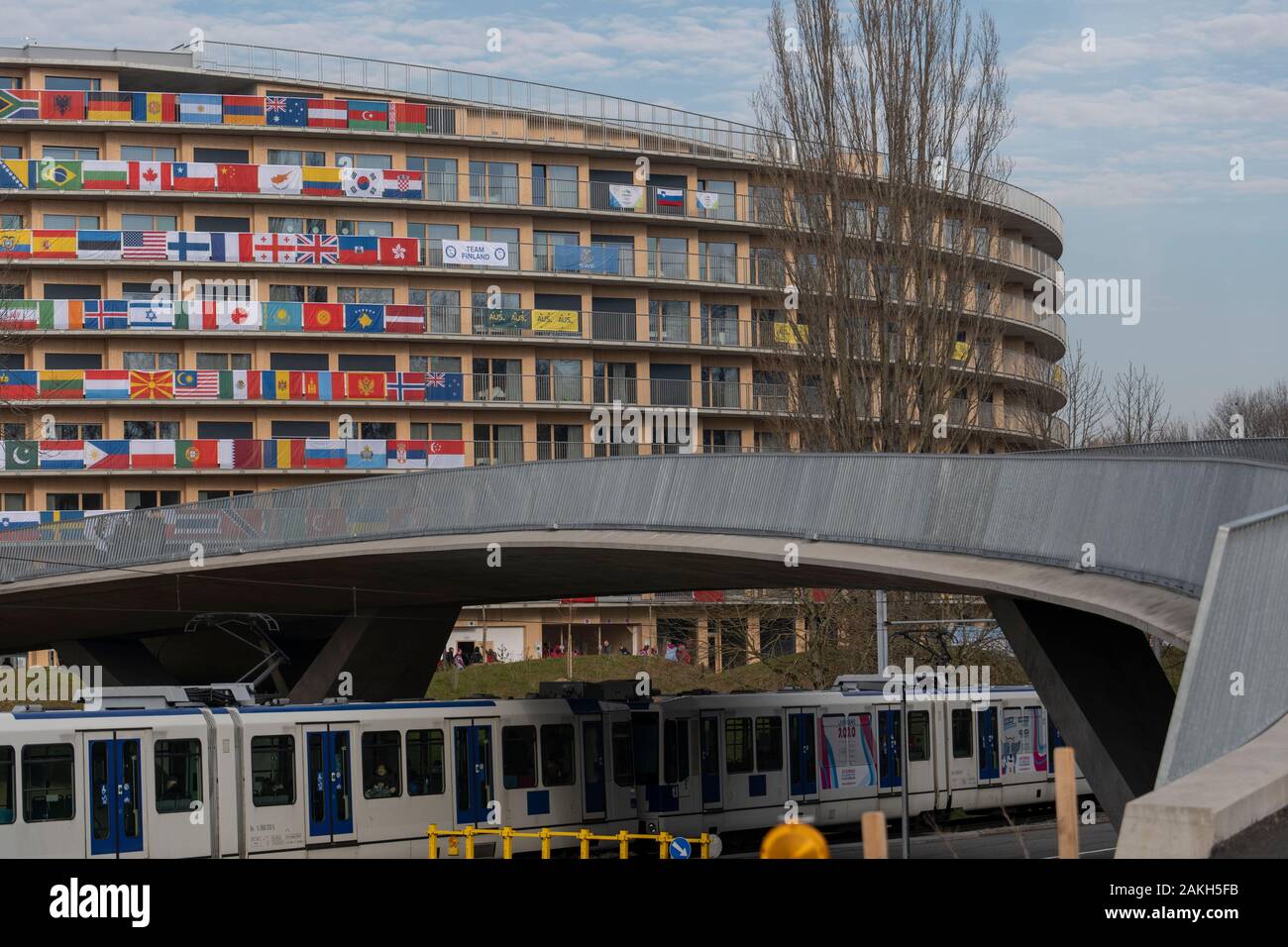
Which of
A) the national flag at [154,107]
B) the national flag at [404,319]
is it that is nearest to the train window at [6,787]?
the national flag at [404,319]

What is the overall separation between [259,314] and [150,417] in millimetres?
5226

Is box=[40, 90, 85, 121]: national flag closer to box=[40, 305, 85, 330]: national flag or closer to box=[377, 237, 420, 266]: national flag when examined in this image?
box=[40, 305, 85, 330]: national flag

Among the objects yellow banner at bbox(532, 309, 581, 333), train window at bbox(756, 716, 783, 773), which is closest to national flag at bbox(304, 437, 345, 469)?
yellow banner at bbox(532, 309, 581, 333)

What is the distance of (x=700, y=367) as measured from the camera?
65125mm

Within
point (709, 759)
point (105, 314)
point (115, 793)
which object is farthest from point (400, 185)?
point (115, 793)

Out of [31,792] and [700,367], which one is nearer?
[31,792]

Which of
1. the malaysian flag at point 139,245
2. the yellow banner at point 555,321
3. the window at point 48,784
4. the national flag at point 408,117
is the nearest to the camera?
the window at point 48,784

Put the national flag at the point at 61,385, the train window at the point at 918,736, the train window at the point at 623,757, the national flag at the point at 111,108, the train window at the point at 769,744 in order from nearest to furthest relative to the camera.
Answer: the train window at the point at 623,757 → the train window at the point at 769,744 → the train window at the point at 918,736 → the national flag at the point at 61,385 → the national flag at the point at 111,108

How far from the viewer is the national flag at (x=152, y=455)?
5909cm

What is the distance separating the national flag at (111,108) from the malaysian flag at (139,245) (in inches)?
A: 179

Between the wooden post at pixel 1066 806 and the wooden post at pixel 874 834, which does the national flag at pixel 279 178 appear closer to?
the wooden post at pixel 1066 806

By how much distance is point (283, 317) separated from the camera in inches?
2388
